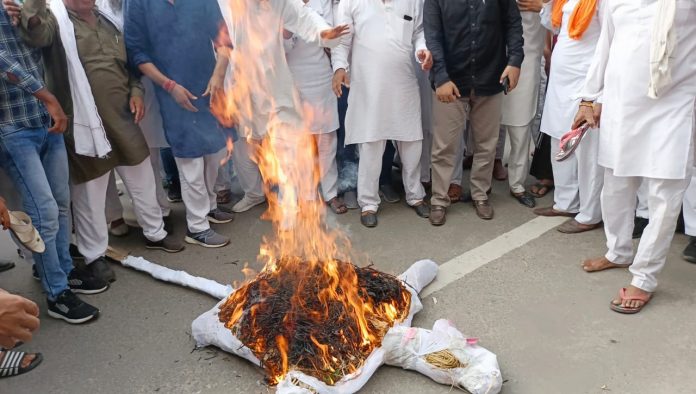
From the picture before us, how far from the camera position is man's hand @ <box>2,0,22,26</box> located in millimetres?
3402

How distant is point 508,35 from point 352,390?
3404 millimetres

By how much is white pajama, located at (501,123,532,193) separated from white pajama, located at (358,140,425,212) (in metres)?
0.95

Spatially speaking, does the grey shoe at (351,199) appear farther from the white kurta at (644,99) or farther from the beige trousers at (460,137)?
the white kurta at (644,99)

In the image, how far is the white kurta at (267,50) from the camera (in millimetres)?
4695

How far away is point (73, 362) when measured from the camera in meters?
3.49

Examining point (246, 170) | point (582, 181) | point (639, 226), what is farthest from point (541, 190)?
point (246, 170)

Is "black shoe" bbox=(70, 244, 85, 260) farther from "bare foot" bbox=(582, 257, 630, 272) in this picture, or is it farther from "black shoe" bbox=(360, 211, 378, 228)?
"bare foot" bbox=(582, 257, 630, 272)

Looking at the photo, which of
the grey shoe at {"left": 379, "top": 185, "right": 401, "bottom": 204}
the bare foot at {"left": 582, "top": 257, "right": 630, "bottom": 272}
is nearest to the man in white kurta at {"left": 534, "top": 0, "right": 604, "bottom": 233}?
the bare foot at {"left": 582, "top": 257, "right": 630, "bottom": 272}

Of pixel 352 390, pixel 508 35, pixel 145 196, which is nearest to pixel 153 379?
pixel 352 390

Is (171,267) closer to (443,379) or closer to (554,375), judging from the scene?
(443,379)

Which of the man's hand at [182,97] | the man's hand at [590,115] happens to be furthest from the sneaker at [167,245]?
the man's hand at [590,115]

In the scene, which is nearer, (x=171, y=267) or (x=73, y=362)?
(x=73, y=362)

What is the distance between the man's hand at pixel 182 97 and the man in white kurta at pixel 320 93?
1040 millimetres

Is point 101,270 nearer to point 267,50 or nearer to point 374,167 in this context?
point 267,50
